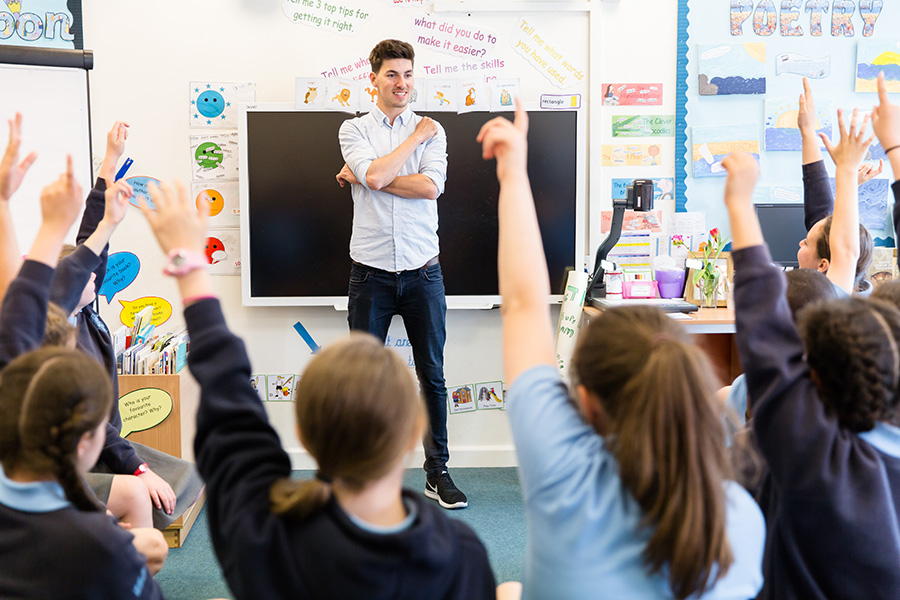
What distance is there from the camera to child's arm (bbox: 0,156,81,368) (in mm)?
1213

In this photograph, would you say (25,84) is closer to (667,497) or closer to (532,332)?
(532,332)

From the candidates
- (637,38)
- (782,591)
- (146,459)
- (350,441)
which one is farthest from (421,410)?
(637,38)

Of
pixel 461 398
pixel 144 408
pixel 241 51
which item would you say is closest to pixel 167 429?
pixel 144 408

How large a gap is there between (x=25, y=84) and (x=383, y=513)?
94.4 inches

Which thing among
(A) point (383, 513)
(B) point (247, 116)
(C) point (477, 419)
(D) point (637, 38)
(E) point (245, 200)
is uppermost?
(D) point (637, 38)

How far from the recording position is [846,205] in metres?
1.71

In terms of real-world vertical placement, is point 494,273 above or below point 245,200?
below

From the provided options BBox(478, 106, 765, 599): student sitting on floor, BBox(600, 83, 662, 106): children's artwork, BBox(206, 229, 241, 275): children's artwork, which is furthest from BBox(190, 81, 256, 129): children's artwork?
BBox(478, 106, 765, 599): student sitting on floor

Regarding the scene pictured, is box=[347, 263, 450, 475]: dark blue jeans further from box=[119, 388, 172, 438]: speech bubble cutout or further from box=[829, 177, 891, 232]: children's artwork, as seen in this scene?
box=[829, 177, 891, 232]: children's artwork

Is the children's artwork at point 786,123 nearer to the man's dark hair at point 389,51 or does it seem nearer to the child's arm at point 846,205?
the man's dark hair at point 389,51

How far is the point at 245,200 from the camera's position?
339 cm

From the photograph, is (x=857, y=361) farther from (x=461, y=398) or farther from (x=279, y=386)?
(x=279, y=386)

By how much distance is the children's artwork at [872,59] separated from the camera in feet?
11.4

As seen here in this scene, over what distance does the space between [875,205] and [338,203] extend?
2.45 m
